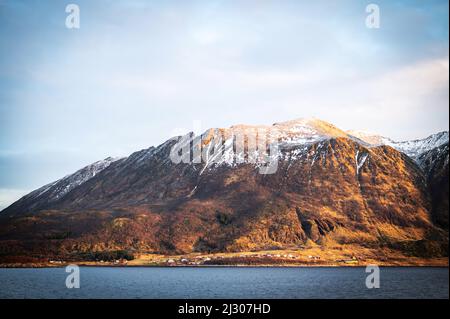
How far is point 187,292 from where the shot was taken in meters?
150
